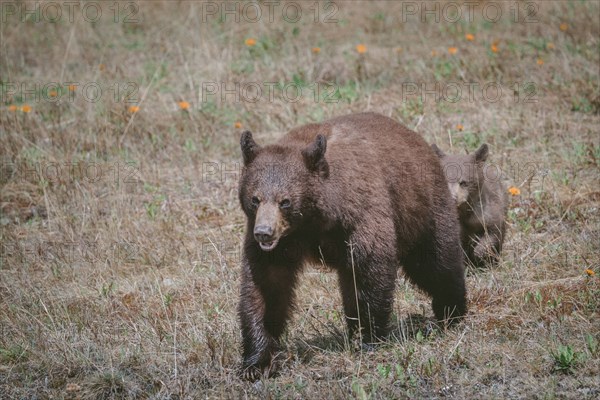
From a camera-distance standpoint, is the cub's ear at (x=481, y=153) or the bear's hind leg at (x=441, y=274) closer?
the bear's hind leg at (x=441, y=274)

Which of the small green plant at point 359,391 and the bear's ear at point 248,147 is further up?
the bear's ear at point 248,147

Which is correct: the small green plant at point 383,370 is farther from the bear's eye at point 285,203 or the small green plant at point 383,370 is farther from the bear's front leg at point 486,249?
the bear's front leg at point 486,249

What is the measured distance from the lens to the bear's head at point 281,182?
Result: 4883mm

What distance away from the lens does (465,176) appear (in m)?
7.30

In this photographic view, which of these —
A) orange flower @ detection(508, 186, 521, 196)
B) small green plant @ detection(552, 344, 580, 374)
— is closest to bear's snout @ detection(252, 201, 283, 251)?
small green plant @ detection(552, 344, 580, 374)

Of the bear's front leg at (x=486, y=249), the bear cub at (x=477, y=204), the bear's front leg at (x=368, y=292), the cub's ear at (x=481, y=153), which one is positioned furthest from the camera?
the cub's ear at (x=481, y=153)

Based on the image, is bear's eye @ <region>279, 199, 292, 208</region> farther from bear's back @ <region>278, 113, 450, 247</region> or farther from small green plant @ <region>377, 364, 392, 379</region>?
small green plant @ <region>377, 364, 392, 379</region>

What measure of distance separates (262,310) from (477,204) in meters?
2.92

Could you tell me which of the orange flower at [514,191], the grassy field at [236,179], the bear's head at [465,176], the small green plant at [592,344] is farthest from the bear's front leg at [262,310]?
the orange flower at [514,191]

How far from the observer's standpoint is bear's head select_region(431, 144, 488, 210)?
23.8ft

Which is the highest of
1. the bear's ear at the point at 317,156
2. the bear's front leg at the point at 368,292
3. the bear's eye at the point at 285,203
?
the bear's ear at the point at 317,156

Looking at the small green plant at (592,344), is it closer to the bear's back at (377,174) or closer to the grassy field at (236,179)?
the grassy field at (236,179)

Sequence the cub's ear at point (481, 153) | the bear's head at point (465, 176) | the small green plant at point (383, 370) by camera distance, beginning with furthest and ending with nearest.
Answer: the cub's ear at point (481, 153)
the bear's head at point (465, 176)
the small green plant at point (383, 370)

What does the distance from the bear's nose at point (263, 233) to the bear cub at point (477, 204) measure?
2.71 m
